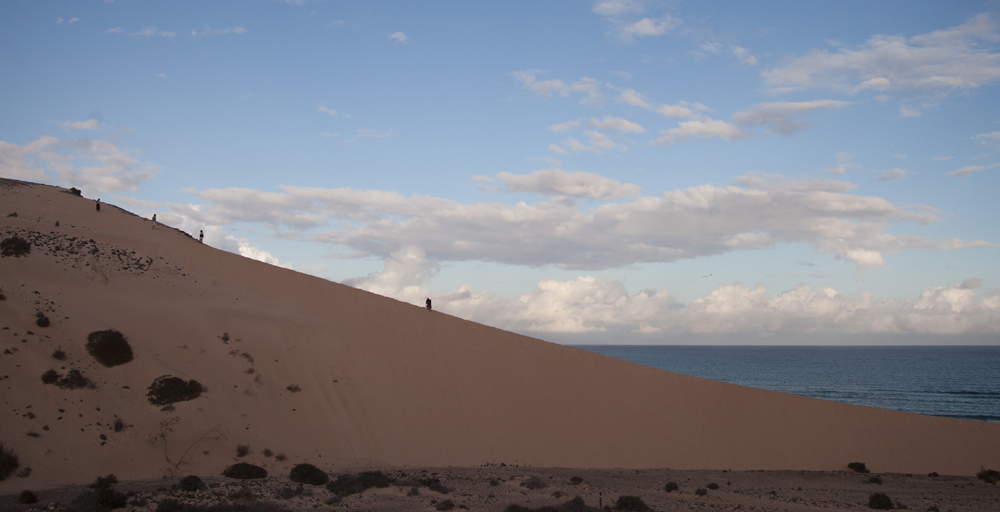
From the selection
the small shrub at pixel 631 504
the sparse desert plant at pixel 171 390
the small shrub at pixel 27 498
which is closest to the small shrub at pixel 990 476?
the small shrub at pixel 631 504

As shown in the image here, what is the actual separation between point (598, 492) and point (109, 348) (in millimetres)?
15600

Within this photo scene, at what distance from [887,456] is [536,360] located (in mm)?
15049

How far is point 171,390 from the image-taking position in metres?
18.7

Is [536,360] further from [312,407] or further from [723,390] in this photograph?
[312,407]

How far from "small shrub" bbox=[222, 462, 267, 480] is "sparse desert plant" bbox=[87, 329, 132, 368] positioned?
557cm

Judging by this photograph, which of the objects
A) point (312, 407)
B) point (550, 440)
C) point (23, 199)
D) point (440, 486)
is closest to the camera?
point (440, 486)

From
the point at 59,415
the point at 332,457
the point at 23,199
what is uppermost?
the point at 23,199

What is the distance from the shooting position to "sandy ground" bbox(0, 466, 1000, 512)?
13.4m

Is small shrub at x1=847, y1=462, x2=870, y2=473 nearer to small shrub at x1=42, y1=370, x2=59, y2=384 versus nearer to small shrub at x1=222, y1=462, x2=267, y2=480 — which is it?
small shrub at x1=222, y1=462, x2=267, y2=480

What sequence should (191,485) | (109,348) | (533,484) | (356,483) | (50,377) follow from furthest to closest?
(109,348)
(50,377)
(533,484)
(356,483)
(191,485)

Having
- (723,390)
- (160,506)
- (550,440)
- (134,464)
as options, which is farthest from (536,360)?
(160,506)

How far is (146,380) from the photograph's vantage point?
18703mm

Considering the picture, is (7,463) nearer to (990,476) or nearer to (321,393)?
(321,393)

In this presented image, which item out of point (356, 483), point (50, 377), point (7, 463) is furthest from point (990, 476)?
point (50, 377)
